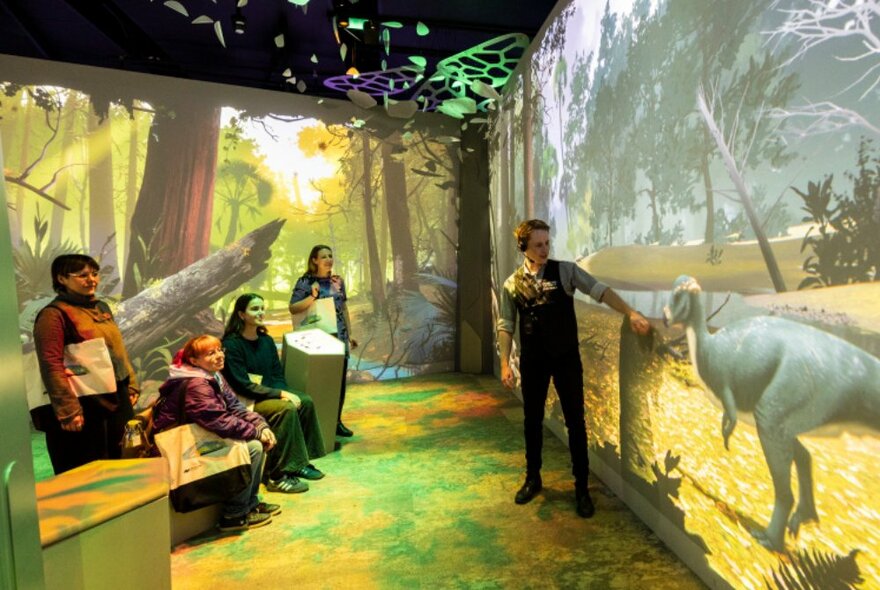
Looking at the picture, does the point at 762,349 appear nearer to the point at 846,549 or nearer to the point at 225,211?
the point at 846,549

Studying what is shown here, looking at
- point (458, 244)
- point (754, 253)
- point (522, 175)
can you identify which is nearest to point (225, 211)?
point (458, 244)

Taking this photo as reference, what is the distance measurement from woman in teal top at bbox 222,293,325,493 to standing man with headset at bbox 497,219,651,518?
4.40 ft

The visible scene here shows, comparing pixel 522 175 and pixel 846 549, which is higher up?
pixel 522 175

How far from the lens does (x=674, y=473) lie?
2.28m

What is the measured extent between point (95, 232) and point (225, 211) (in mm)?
1173

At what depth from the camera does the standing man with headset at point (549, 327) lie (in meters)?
2.64

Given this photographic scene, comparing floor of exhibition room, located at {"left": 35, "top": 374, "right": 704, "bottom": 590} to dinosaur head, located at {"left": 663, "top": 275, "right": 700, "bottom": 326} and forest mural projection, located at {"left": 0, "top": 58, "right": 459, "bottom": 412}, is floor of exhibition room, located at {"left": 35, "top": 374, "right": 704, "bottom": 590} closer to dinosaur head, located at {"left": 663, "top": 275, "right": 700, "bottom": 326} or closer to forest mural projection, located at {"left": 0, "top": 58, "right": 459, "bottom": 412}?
dinosaur head, located at {"left": 663, "top": 275, "right": 700, "bottom": 326}

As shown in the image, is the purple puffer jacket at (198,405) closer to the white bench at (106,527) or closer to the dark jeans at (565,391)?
the white bench at (106,527)

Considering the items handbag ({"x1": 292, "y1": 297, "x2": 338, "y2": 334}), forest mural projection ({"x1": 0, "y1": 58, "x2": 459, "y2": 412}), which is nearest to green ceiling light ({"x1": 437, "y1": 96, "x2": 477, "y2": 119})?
forest mural projection ({"x1": 0, "y1": 58, "x2": 459, "y2": 412})

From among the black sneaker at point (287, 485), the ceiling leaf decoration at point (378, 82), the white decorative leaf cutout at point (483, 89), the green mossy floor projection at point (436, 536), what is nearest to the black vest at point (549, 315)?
the green mossy floor projection at point (436, 536)

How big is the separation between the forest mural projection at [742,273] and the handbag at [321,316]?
75.4 inches

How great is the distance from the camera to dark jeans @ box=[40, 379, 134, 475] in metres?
2.53

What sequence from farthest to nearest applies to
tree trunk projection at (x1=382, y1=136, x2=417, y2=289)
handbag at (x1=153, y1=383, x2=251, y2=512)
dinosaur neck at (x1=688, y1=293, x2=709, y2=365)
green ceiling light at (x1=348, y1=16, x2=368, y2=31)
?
tree trunk projection at (x1=382, y1=136, x2=417, y2=289)
green ceiling light at (x1=348, y1=16, x2=368, y2=31)
handbag at (x1=153, y1=383, x2=251, y2=512)
dinosaur neck at (x1=688, y1=293, x2=709, y2=365)

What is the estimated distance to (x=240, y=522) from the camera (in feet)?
8.79
